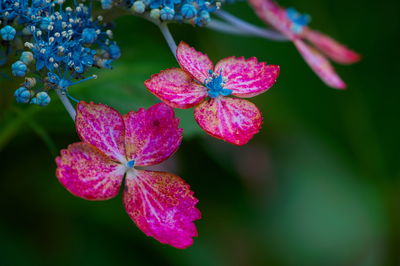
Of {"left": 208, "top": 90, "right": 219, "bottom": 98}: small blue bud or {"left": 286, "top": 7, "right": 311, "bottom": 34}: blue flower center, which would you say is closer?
{"left": 208, "top": 90, "right": 219, "bottom": 98}: small blue bud

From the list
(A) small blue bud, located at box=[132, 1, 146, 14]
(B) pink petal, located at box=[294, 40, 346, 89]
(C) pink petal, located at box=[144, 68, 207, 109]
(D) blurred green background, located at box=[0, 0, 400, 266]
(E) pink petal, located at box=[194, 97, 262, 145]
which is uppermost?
(A) small blue bud, located at box=[132, 1, 146, 14]

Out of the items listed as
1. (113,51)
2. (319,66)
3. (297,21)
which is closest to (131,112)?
(113,51)

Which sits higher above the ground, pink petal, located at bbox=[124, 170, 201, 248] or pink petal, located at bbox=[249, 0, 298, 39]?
pink petal, located at bbox=[249, 0, 298, 39]

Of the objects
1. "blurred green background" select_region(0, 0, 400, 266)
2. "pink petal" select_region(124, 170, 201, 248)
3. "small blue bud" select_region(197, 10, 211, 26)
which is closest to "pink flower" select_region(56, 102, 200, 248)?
"pink petal" select_region(124, 170, 201, 248)

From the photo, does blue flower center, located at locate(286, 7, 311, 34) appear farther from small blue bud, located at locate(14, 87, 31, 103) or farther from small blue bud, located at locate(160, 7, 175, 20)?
small blue bud, located at locate(14, 87, 31, 103)

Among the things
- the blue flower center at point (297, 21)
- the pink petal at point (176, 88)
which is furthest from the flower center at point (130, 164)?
the blue flower center at point (297, 21)

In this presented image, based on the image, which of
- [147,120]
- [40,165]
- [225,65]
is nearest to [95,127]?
[147,120]

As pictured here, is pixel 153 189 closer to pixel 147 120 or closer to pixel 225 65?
pixel 147 120

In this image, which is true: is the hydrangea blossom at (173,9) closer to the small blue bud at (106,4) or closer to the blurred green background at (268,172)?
the small blue bud at (106,4)
